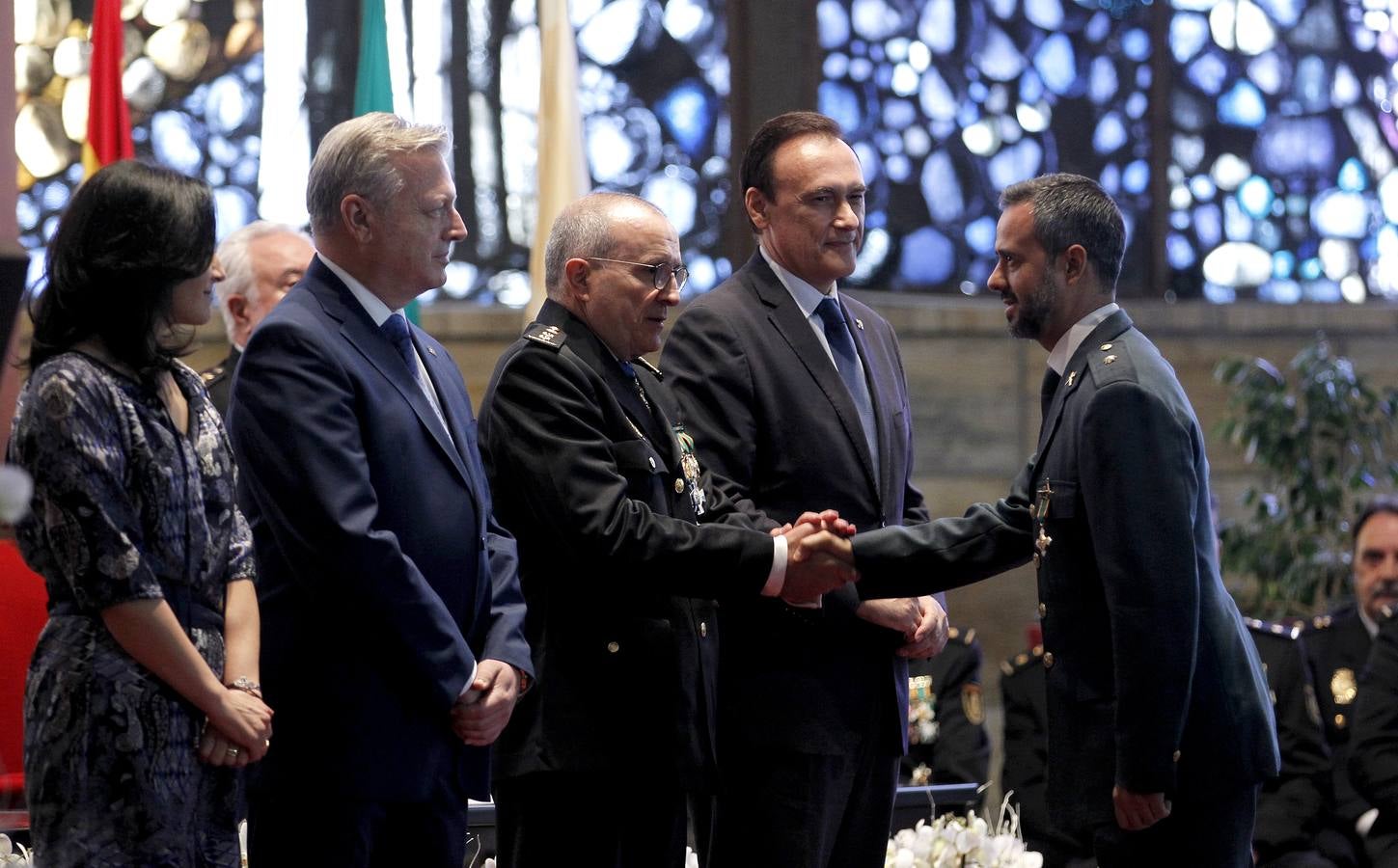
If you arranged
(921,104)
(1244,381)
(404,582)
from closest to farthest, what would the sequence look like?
(404,582) < (1244,381) < (921,104)

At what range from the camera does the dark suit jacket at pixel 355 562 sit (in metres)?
2.37

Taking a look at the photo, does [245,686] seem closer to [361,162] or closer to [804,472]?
[361,162]

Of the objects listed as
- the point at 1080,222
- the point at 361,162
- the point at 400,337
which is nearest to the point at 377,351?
the point at 400,337

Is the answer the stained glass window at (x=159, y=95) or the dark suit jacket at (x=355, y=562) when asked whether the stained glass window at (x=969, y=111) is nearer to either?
the stained glass window at (x=159, y=95)

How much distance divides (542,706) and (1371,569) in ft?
10.2

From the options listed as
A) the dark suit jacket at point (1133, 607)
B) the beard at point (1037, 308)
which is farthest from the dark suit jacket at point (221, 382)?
the dark suit jacket at point (1133, 607)

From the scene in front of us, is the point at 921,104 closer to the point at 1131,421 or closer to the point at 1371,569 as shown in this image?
the point at 1371,569

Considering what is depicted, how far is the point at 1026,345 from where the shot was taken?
6223 mm

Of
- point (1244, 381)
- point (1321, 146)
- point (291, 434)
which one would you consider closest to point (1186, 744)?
point (291, 434)

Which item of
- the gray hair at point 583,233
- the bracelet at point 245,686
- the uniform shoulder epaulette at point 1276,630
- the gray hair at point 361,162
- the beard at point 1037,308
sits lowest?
the uniform shoulder epaulette at point 1276,630

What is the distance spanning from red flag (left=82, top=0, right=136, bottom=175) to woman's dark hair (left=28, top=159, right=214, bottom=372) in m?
2.71

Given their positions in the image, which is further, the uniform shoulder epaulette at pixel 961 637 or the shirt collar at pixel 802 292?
the uniform shoulder epaulette at pixel 961 637

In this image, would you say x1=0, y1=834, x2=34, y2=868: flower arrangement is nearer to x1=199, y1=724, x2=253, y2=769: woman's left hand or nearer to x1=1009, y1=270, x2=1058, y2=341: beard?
x1=199, y1=724, x2=253, y2=769: woman's left hand

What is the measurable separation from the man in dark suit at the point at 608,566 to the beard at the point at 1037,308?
0.50m
